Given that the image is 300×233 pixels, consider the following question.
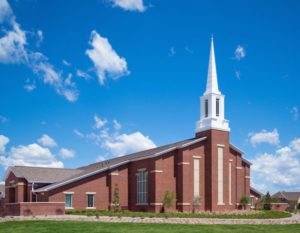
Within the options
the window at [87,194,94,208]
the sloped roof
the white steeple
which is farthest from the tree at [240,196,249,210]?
the sloped roof

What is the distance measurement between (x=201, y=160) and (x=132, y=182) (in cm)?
849

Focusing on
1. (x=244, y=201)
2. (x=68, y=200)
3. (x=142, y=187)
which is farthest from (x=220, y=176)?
(x=68, y=200)

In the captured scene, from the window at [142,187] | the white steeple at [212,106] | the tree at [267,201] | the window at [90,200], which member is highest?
the white steeple at [212,106]

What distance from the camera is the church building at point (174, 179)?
166ft

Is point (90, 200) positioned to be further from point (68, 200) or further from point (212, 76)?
point (212, 76)

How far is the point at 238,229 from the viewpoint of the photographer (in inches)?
1271

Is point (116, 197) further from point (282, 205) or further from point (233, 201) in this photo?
point (282, 205)

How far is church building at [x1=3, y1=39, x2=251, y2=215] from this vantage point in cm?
5069

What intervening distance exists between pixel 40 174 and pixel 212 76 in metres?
23.3

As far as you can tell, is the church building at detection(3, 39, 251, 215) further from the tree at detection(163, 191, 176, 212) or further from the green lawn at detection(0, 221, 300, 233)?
the green lawn at detection(0, 221, 300, 233)

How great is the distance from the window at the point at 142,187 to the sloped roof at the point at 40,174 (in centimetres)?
958

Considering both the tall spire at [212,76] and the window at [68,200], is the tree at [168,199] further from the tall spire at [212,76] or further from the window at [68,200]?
the tall spire at [212,76]

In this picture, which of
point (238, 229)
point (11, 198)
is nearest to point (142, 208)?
point (11, 198)

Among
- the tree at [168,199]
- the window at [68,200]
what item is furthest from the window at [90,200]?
the tree at [168,199]
